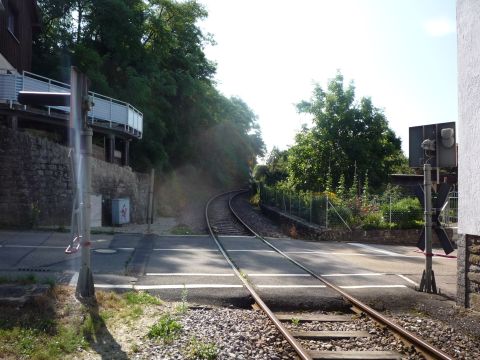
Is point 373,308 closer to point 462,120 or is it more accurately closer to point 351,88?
point 462,120

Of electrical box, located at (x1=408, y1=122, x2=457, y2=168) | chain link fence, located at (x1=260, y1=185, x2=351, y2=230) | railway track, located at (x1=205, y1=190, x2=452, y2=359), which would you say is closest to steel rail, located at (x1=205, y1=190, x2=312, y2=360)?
railway track, located at (x1=205, y1=190, x2=452, y2=359)

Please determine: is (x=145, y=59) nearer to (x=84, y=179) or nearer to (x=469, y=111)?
(x=84, y=179)

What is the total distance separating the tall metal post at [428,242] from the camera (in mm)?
9195

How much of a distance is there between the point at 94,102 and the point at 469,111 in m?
12.3

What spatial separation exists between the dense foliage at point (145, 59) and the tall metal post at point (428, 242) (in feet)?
66.7

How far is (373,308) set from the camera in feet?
26.6

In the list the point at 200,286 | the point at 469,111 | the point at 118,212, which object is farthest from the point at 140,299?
the point at 118,212

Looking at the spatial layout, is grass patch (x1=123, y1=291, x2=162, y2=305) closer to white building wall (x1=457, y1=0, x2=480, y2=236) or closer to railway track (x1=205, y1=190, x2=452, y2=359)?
railway track (x1=205, y1=190, x2=452, y2=359)

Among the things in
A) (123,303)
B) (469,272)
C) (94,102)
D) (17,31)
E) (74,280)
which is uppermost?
(17,31)

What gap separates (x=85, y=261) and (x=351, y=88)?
25.9 m

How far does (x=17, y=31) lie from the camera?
21.0m

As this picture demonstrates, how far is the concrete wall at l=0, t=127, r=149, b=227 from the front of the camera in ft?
53.1

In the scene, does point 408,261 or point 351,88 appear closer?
point 408,261

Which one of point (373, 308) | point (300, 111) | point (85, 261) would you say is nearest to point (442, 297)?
point (373, 308)
